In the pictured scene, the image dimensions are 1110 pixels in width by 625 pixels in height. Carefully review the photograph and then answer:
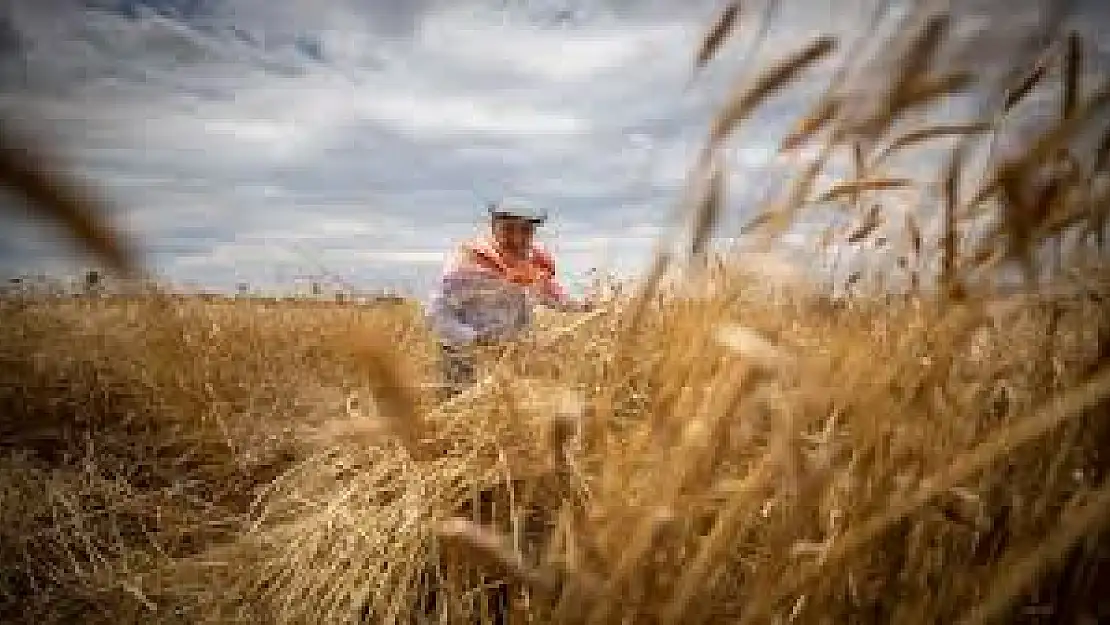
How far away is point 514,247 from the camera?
4508mm

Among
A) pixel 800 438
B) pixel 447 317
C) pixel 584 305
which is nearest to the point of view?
pixel 800 438

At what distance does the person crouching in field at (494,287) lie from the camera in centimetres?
406

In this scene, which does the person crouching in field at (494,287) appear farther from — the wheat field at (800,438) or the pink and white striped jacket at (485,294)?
the wheat field at (800,438)

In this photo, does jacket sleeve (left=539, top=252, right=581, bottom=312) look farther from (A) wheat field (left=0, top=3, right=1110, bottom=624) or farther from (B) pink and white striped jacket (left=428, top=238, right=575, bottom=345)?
(A) wheat field (left=0, top=3, right=1110, bottom=624)

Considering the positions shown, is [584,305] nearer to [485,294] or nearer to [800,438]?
[485,294]

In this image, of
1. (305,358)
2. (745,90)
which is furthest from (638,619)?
(305,358)

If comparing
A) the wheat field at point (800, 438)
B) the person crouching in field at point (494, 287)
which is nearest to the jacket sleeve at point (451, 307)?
the person crouching in field at point (494, 287)

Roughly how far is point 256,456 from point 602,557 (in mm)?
3261

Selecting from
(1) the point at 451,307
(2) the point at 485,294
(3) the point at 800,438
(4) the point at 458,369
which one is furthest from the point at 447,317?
(3) the point at 800,438

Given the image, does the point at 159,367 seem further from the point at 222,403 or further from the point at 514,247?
the point at 514,247

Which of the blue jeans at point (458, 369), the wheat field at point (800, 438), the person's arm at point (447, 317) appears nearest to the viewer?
the wheat field at point (800, 438)

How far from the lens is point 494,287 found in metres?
4.25

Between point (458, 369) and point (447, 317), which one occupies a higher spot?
point (447, 317)

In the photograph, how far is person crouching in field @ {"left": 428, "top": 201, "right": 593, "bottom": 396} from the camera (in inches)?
160
